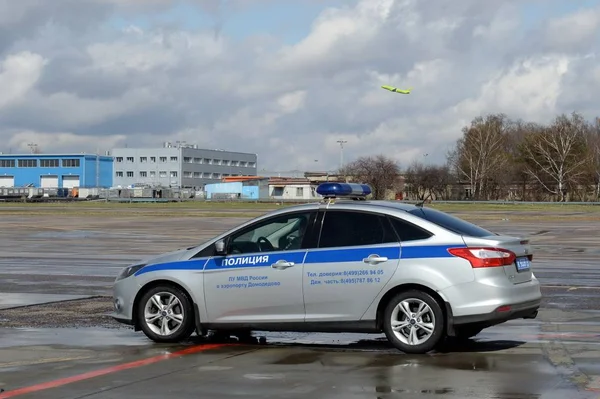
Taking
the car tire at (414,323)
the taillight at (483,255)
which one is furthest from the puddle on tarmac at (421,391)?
the taillight at (483,255)

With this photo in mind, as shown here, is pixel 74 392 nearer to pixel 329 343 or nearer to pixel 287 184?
pixel 329 343

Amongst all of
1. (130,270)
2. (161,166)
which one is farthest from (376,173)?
(130,270)

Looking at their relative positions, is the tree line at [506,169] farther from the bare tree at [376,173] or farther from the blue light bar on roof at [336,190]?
the blue light bar on roof at [336,190]

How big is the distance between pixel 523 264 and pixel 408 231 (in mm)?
1276

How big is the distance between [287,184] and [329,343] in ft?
409

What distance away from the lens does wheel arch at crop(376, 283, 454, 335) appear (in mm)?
9531

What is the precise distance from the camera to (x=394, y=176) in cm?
11831

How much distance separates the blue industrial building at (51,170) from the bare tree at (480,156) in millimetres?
64755

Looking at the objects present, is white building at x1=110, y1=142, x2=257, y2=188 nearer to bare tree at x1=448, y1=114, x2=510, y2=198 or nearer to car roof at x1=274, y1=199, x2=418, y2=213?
bare tree at x1=448, y1=114, x2=510, y2=198

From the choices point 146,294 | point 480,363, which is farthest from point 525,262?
point 146,294

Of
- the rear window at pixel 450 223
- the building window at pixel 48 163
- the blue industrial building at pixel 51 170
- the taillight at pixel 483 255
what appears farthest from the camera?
the building window at pixel 48 163

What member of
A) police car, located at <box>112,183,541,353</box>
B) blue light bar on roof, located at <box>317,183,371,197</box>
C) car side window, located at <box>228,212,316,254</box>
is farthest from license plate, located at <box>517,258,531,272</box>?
car side window, located at <box>228,212,316,254</box>

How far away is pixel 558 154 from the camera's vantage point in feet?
374

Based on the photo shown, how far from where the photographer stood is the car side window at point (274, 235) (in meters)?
10.4
